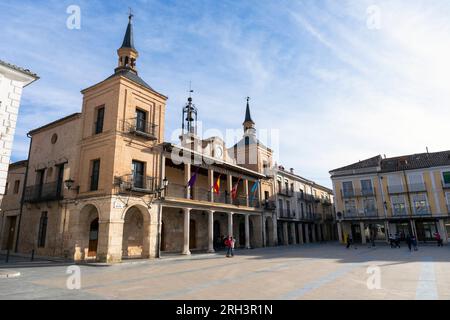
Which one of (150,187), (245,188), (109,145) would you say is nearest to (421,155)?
(245,188)

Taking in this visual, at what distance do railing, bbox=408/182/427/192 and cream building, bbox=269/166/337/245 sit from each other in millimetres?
12480

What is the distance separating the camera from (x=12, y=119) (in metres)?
10.6

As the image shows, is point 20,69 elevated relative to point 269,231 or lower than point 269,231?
elevated

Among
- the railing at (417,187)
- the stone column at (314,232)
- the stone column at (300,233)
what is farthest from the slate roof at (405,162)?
the stone column at (314,232)

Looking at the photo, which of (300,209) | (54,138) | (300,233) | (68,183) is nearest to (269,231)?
(300,233)

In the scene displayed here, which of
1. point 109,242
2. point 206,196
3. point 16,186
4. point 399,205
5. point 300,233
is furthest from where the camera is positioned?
point 300,233

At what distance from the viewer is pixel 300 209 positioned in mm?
38906

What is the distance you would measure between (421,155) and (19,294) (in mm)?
42281

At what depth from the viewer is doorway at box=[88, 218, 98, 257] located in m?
17.0

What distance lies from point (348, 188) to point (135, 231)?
28363 millimetres

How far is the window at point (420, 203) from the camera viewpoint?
108ft

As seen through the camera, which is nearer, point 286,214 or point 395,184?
point 286,214

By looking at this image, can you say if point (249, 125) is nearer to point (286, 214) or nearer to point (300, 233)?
point (286, 214)
